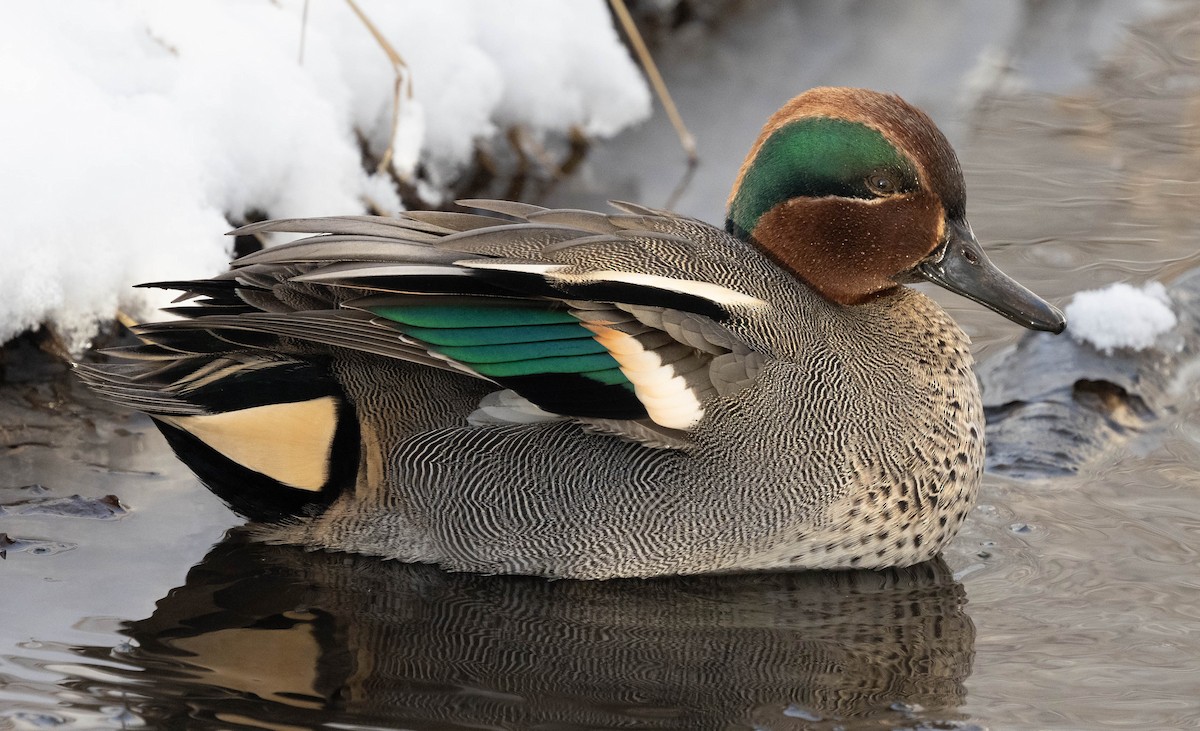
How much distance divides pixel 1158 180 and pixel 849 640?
11.6ft

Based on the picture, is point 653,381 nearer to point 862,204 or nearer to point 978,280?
point 862,204

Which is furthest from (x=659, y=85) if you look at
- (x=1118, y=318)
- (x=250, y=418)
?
(x=250, y=418)

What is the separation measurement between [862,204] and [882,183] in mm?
70

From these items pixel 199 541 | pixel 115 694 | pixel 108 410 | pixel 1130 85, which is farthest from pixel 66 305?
pixel 1130 85

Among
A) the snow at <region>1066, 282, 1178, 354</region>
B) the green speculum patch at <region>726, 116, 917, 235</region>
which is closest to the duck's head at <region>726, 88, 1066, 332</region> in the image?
the green speculum patch at <region>726, 116, 917, 235</region>

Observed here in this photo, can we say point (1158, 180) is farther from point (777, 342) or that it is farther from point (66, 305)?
point (66, 305)

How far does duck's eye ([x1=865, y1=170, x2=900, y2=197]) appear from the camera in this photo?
12.1 ft

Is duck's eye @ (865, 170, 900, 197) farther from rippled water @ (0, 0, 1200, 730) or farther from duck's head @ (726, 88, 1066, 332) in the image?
rippled water @ (0, 0, 1200, 730)

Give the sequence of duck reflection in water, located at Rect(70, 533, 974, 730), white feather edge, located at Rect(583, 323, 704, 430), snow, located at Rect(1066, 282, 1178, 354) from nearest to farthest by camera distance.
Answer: duck reflection in water, located at Rect(70, 533, 974, 730) → white feather edge, located at Rect(583, 323, 704, 430) → snow, located at Rect(1066, 282, 1178, 354)

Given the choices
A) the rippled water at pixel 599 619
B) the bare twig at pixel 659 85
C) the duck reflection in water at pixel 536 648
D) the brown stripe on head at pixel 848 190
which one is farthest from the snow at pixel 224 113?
the brown stripe on head at pixel 848 190

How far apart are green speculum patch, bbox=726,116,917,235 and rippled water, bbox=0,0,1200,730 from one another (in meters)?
0.96

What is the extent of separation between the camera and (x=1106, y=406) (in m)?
4.56

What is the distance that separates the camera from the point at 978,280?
388 cm

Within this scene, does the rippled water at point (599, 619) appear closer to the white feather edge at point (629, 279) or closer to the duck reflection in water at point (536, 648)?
the duck reflection in water at point (536, 648)
